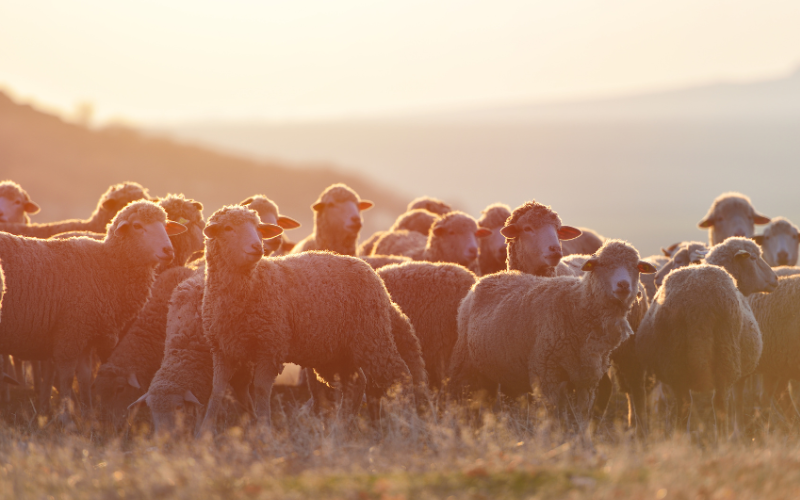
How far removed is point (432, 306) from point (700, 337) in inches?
113

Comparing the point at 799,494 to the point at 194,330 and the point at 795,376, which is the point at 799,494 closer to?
the point at 795,376

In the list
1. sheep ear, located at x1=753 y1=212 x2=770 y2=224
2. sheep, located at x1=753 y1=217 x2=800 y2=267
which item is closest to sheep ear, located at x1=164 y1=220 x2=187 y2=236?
sheep, located at x1=753 y1=217 x2=800 y2=267

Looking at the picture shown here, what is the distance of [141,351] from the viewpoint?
29.9 ft

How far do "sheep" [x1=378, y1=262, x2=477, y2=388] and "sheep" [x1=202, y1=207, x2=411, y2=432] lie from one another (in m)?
1.13

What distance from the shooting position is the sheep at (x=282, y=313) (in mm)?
7445

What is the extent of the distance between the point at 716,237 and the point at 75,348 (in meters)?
9.66

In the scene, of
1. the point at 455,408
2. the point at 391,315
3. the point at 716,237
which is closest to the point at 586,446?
the point at 455,408

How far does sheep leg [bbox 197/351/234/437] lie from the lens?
728 centimetres

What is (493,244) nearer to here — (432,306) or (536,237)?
(536,237)

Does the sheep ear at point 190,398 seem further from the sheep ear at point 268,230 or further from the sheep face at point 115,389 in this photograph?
the sheep ear at point 268,230

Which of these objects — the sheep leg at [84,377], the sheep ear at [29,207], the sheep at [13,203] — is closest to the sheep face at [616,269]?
the sheep leg at [84,377]

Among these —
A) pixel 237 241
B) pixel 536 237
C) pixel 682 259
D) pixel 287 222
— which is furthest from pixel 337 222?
pixel 237 241

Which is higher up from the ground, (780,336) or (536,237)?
(536,237)

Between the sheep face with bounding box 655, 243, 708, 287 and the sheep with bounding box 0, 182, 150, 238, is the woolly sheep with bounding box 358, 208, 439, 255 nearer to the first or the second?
the sheep with bounding box 0, 182, 150, 238
